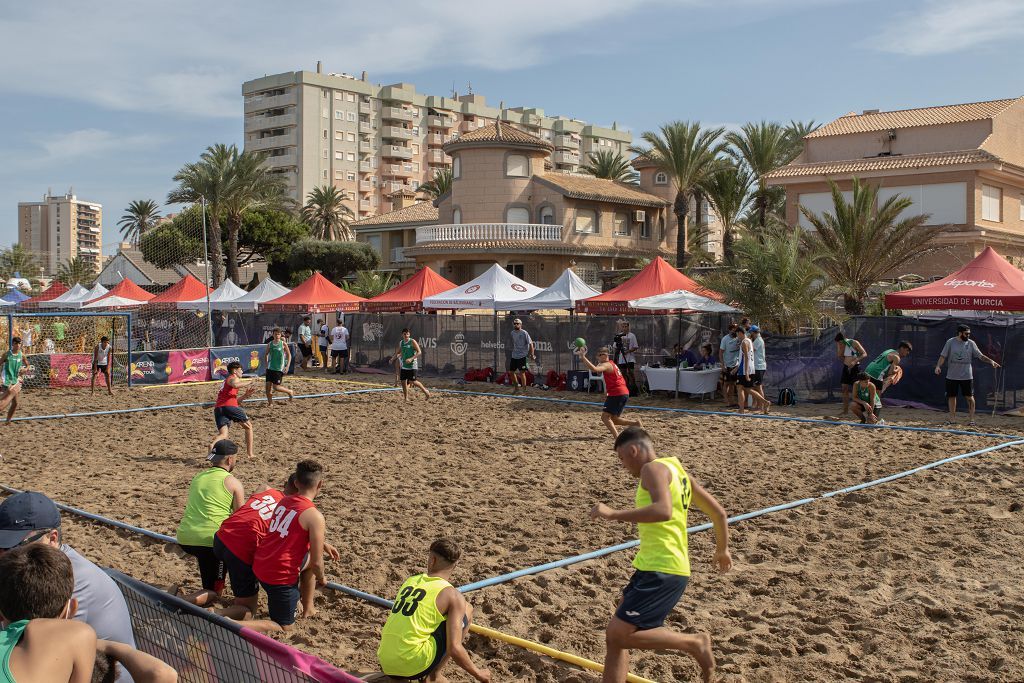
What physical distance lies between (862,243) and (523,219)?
84.9ft

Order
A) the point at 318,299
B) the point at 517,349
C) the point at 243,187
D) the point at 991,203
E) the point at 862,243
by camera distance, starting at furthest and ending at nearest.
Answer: the point at 243,187 → the point at 991,203 → the point at 318,299 → the point at 862,243 → the point at 517,349

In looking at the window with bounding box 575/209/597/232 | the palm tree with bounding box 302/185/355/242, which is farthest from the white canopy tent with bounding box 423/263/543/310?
the palm tree with bounding box 302/185/355/242

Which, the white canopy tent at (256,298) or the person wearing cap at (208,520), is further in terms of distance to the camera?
the white canopy tent at (256,298)

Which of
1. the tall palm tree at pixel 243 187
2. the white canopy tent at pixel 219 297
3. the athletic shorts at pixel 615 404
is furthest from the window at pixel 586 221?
the athletic shorts at pixel 615 404

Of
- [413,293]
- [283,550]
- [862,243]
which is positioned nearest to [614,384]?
[283,550]

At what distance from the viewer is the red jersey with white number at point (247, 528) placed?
607 centimetres

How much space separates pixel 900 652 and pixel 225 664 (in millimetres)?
4074

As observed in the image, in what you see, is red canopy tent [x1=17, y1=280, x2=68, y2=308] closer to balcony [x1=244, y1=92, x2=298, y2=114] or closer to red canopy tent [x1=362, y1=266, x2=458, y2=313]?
red canopy tent [x1=362, y1=266, x2=458, y2=313]

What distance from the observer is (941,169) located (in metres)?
34.8

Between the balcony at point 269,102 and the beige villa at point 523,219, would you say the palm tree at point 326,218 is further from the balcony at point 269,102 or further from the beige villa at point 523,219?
the balcony at point 269,102

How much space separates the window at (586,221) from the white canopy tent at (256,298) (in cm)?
1956

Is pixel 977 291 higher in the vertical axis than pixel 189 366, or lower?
higher

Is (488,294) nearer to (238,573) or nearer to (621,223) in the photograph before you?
(238,573)

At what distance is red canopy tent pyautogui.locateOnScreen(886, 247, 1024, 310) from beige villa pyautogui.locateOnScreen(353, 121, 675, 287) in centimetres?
2699
